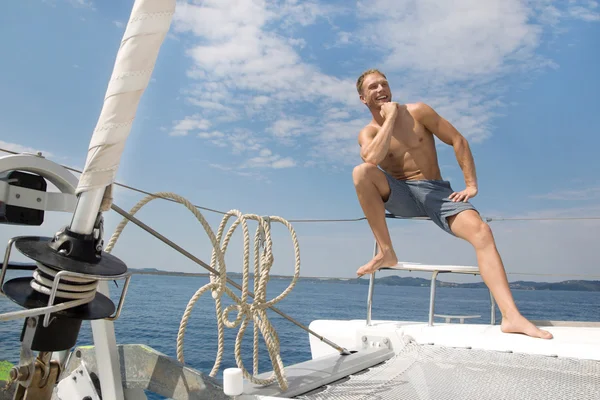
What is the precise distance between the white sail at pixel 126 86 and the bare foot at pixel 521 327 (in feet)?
5.92

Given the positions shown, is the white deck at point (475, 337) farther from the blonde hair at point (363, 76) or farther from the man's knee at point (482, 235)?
the blonde hair at point (363, 76)

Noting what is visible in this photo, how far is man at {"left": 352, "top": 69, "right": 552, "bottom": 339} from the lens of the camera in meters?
2.21

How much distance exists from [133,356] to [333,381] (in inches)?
24.3

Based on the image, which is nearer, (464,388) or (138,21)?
(138,21)

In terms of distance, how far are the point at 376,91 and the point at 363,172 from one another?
564 millimetres

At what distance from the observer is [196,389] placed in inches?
42.9

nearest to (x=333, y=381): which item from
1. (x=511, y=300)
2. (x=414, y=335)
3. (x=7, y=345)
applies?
A: (x=414, y=335)

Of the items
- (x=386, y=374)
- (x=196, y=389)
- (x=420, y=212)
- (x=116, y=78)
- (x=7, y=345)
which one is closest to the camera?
(x=116, y=78)

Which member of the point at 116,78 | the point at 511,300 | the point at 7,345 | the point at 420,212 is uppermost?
the point at 420,212

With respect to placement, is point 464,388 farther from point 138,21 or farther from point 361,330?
point 138,21

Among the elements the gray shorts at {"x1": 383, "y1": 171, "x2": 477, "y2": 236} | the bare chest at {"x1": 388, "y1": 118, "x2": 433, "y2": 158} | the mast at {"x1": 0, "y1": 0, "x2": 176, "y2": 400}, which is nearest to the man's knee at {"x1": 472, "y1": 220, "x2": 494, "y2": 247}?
the gray shorts at {"x1": 383, "y1": 171, "x2": 477, "y2": 236}

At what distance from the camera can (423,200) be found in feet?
8.07

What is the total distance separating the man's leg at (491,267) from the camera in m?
2.04

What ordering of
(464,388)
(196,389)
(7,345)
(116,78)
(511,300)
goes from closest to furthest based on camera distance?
(116,78) → (196,389) → (464,388) → (511,300) → (7,345)
